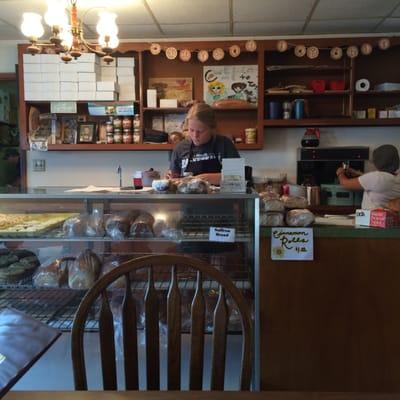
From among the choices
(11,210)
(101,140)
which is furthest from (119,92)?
(11,210)

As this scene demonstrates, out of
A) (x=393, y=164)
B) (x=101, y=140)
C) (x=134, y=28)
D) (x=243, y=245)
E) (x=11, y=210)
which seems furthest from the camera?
(x=101, y=140)

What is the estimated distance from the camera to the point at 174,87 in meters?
3.93

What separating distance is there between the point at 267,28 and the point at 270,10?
46 cm

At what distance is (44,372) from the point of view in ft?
6.02

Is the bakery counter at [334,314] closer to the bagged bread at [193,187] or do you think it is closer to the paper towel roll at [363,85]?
the bagged bread at [193,187]

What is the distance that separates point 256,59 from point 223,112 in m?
0.56

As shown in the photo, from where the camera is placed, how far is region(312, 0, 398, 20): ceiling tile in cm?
306

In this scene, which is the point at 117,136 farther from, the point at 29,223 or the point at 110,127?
the point at 29,223

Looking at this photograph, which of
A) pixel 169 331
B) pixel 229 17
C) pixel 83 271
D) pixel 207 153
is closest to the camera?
pixel 169 331

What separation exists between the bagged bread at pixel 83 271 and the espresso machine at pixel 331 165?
2.42 meters

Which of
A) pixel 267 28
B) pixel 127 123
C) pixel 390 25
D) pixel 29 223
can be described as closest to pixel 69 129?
pixel 127 123

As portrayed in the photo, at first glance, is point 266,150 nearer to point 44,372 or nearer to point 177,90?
point 177,90

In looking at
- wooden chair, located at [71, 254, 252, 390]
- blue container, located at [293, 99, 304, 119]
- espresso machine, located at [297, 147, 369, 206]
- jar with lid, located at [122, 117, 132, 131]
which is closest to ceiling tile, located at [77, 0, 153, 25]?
jar with lid, located at [122, 117, 132, 131]

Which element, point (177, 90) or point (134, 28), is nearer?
point (134, 28)
